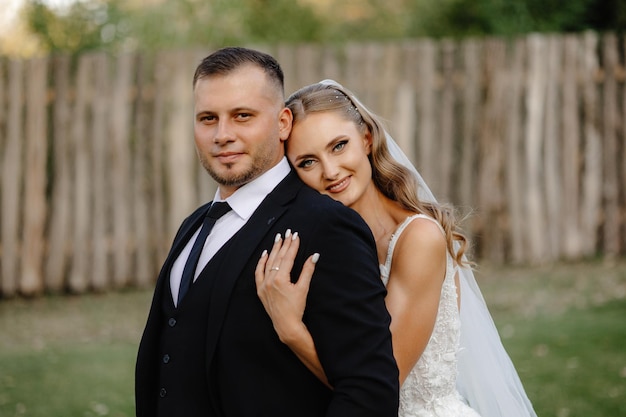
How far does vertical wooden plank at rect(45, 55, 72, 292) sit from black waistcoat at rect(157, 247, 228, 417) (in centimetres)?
691

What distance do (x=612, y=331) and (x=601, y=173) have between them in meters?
3.16

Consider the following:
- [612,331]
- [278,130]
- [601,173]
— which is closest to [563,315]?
[612,331]

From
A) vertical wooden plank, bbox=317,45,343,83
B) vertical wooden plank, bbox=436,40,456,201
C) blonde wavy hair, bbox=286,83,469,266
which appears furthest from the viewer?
vertical wooden plank, bbox=436,40,456,201

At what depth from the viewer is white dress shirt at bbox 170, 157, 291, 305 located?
9.01 ft

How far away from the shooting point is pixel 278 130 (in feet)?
9.48

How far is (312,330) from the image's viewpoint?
2.52 meters

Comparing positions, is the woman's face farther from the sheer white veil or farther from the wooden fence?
the wooden fence

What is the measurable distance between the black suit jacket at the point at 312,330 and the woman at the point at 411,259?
3.4 inches

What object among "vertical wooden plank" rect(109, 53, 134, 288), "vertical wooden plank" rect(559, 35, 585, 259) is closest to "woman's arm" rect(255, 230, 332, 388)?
"vertical wooden plank" rect(109, 53, 134, 288)

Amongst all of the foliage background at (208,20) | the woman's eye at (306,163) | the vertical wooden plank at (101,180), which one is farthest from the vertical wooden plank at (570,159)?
the woman's eye at (306,163)

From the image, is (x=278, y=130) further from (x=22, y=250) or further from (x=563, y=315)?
(x=22, y=250)

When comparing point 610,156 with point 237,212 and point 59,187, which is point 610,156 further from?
point 237,212

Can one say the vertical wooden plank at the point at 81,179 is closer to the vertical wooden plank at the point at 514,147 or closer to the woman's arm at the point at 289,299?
the vertical wooden plank at the point at 514,147

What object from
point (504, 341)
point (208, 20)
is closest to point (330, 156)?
point (504, 341)
